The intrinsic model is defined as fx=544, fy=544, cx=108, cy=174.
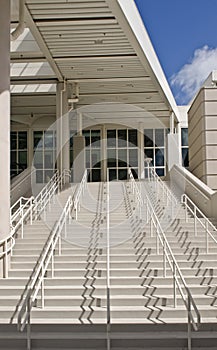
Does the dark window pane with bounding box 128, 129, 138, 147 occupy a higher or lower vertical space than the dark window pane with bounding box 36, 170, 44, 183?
higher

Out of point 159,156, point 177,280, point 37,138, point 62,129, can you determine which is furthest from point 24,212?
point 159,156

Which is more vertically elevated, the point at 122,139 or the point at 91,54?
the point at 91,54

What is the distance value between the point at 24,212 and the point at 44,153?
13.7m

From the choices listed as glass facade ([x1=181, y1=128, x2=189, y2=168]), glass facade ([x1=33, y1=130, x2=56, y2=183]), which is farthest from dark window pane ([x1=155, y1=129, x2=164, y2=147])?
glass facade ([x1=33, y1=130, x2=56, y2=183])

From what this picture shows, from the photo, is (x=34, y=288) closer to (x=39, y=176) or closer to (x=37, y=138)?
(x=39, y=176)

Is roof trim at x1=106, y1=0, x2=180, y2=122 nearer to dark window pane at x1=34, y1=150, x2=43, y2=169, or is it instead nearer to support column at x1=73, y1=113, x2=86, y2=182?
support column at x1=73, y1=113, x2=86, y2=182

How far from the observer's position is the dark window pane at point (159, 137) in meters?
27.3

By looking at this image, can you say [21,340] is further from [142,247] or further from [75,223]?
[75,223]

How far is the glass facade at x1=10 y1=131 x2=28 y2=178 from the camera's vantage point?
26266 mm

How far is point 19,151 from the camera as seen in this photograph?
26484mm

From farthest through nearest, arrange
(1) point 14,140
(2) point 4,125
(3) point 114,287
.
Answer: (1) point 14,140 < (2) point 4,125 < (3) point 114,287

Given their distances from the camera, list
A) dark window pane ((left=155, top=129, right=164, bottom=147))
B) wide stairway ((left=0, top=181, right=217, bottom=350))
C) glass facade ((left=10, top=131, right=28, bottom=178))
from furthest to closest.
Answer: dark window pane ((left=155, top=129, right=164, bottom=147)) < glass facade ((left=10, top=131, right=28, bottom=178)) < wide stairway ((left=0, top=181, right=217, bottom=350))

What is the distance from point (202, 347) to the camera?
657 centimetres

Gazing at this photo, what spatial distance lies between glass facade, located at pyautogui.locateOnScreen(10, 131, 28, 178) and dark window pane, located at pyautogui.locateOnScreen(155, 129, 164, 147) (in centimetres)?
652
